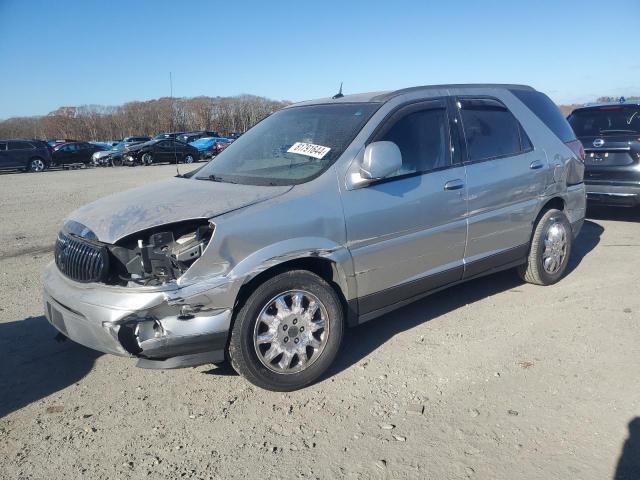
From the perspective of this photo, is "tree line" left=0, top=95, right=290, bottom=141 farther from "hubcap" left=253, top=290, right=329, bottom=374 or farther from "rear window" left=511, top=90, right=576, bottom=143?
"hubcap" left=253, top=290, right=329, bottom=374

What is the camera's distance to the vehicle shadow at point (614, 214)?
8.86m

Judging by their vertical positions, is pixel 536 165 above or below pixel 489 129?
below

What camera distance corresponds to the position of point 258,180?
12.5 ft

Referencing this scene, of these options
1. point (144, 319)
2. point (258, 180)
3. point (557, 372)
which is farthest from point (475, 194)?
point (144, 319)

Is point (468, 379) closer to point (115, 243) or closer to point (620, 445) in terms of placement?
point (620, 445)

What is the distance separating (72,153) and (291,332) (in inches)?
1187

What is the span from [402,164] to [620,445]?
2216mm

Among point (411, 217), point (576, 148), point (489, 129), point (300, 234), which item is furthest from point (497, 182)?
point (300, 234)

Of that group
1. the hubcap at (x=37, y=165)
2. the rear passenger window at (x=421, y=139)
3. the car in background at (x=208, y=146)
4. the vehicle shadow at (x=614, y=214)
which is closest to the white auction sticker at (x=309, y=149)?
the rear passenger window at (x=421, y=139)

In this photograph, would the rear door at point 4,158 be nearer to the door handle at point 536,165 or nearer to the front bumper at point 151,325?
the front bumper at point 151,325

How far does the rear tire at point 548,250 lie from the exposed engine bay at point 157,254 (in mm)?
3388

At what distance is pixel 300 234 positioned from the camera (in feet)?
11.1

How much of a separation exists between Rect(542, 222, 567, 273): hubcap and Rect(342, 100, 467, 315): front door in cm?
136

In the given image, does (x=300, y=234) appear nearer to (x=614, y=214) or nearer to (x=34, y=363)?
(x=34, y=363)
